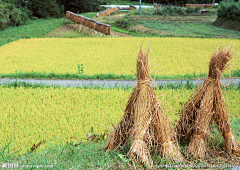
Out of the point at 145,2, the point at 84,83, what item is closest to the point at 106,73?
the point at 84,83

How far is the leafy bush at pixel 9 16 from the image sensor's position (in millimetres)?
19625

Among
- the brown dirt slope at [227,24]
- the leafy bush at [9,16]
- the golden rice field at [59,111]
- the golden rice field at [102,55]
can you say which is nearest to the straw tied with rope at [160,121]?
the golden rice field at [59,111]

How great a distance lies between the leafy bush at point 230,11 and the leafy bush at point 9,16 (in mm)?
18379

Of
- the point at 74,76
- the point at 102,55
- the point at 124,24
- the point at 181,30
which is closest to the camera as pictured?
the point at 74,76

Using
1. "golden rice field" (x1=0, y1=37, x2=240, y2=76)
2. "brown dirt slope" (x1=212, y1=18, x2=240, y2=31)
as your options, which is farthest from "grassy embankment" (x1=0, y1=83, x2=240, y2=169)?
"brown dirt slope" (x1=212, y1=18, x2=240, y2=31)

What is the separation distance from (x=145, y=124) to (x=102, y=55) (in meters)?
9.32

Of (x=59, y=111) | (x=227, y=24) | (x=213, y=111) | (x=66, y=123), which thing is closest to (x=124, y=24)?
(x=227, y=24)

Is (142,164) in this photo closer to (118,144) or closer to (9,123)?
(118,144)

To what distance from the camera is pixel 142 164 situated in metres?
2.81

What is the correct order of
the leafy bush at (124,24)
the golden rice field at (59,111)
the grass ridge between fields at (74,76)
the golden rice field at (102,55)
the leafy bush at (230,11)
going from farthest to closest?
the leafy bush at (124,24)
the leafy bush at (230,11)
the golden rice field at (102,55)
the grass ridge between fields at (74,76)
the golden rice field at (59,111)

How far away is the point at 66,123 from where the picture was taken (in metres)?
4.85

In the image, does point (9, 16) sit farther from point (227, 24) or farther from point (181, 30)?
point (227, 24)

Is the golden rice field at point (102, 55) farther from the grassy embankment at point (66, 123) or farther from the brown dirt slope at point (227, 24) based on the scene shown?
the brown dirt slope at point (227, 24)

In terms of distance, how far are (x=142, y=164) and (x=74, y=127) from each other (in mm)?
2172
